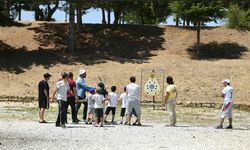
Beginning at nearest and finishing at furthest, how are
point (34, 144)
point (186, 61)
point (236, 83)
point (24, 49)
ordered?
point (34, 144)
point (236, 83)
point (186, 61)
point (24, 49)

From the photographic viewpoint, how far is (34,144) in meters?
12.7

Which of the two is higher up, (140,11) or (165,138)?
(140,11)

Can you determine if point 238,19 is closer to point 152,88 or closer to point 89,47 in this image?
point 89,47

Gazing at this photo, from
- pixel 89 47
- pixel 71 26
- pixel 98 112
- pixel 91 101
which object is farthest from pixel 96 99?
pixel 89 47

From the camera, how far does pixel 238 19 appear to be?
43.9 meters

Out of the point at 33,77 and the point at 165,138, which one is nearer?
the point at 165,138

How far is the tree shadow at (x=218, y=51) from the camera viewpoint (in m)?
41.2

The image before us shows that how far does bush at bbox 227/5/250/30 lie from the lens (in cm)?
4384

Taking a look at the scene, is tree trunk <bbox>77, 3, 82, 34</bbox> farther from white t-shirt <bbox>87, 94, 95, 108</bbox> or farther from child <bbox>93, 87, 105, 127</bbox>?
child <bbox>93, 87, 105, 127</bbox>

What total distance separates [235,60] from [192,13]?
4.78 metres

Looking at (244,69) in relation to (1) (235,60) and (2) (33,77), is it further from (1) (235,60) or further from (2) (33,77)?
(2) (33,77)

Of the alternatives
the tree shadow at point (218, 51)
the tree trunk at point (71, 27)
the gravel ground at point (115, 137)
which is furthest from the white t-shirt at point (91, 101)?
the tree shadow at point (218, 51)

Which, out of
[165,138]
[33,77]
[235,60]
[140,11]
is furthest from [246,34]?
[165,138]

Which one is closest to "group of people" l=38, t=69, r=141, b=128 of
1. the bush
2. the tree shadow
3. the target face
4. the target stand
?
the target stand
